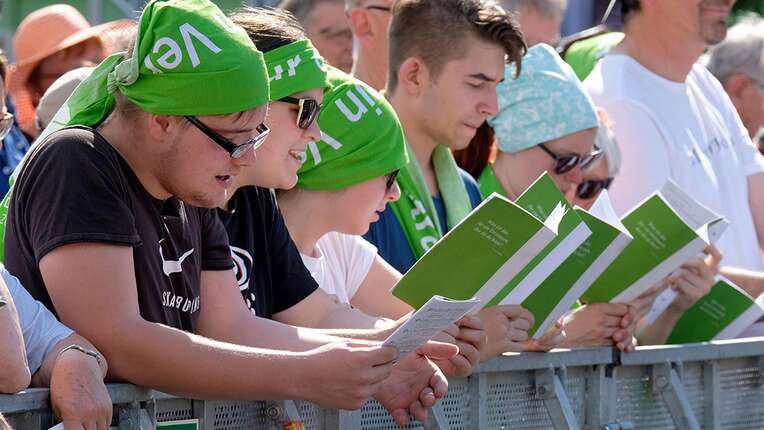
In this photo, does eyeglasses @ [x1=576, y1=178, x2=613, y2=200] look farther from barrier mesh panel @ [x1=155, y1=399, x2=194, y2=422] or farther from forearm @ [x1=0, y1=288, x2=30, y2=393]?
forearm @ [x1=0, y1=288, x2=30, y2=393]

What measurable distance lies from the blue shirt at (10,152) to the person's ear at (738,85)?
3981 millimetres

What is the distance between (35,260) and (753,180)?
3983mm

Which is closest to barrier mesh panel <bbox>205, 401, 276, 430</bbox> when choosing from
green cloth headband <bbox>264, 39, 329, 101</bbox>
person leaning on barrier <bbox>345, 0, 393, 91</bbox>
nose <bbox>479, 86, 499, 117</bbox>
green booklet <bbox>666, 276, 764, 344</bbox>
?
green cloth headband <bbox>264, 39, 329, 101</bbox>

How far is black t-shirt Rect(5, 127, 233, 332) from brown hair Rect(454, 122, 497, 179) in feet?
8.06

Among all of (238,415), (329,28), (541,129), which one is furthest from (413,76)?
(238,415)

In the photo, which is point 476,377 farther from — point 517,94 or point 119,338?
point 517,94

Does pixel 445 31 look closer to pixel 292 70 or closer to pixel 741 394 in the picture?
pixel 292 70

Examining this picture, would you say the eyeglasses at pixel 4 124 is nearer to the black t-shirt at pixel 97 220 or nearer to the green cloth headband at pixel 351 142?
the black t-shirt at pixel 97 220

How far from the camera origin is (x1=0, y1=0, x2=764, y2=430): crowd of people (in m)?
3.13

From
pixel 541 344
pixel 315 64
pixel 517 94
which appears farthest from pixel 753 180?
pixel 315 64

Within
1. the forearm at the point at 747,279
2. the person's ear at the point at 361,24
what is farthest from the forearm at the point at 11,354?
the forearm at the point at 747,279

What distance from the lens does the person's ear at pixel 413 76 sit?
5125 millimetres

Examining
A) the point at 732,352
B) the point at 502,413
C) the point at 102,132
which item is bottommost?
the point at 732,352

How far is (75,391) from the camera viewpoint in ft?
→ 9.58
